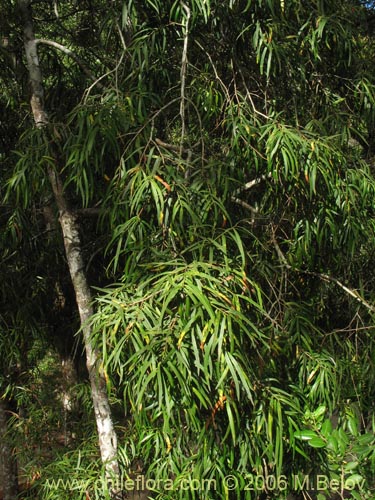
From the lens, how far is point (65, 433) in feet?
8.96

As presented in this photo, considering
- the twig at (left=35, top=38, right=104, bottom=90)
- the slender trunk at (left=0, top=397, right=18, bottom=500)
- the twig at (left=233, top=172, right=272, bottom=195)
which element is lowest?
the slender trunk at (left=0, top=397, right=18, bottom=500)

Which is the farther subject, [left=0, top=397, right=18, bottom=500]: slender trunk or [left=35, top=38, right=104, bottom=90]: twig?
[left=0, top=397, right=18, bottom=500]: slender trunk

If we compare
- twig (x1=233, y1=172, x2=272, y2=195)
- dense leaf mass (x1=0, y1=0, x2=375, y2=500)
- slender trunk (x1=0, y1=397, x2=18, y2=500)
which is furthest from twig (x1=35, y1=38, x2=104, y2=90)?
slender trunk (x1=0, y1=397, x2=18, y2=500)

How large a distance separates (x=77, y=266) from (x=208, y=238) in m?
0.62

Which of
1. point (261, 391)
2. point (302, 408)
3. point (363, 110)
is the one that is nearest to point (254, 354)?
point (261, 391)

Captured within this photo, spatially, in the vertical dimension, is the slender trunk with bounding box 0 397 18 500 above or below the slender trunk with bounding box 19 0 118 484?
below

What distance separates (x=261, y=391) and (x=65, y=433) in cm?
134

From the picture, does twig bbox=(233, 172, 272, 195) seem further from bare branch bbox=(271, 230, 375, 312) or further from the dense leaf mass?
bare branch bbox=(271, 230, 375, 312)

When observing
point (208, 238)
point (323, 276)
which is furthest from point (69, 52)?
point (323, 276)

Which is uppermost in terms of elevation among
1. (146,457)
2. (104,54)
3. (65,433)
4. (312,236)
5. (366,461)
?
(104,54)

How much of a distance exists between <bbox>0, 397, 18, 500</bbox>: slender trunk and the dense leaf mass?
10cm

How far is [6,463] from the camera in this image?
2.94m

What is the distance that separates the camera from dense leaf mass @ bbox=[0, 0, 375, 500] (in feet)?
5.08

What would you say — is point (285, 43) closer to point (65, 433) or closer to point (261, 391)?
point (261, 391)
